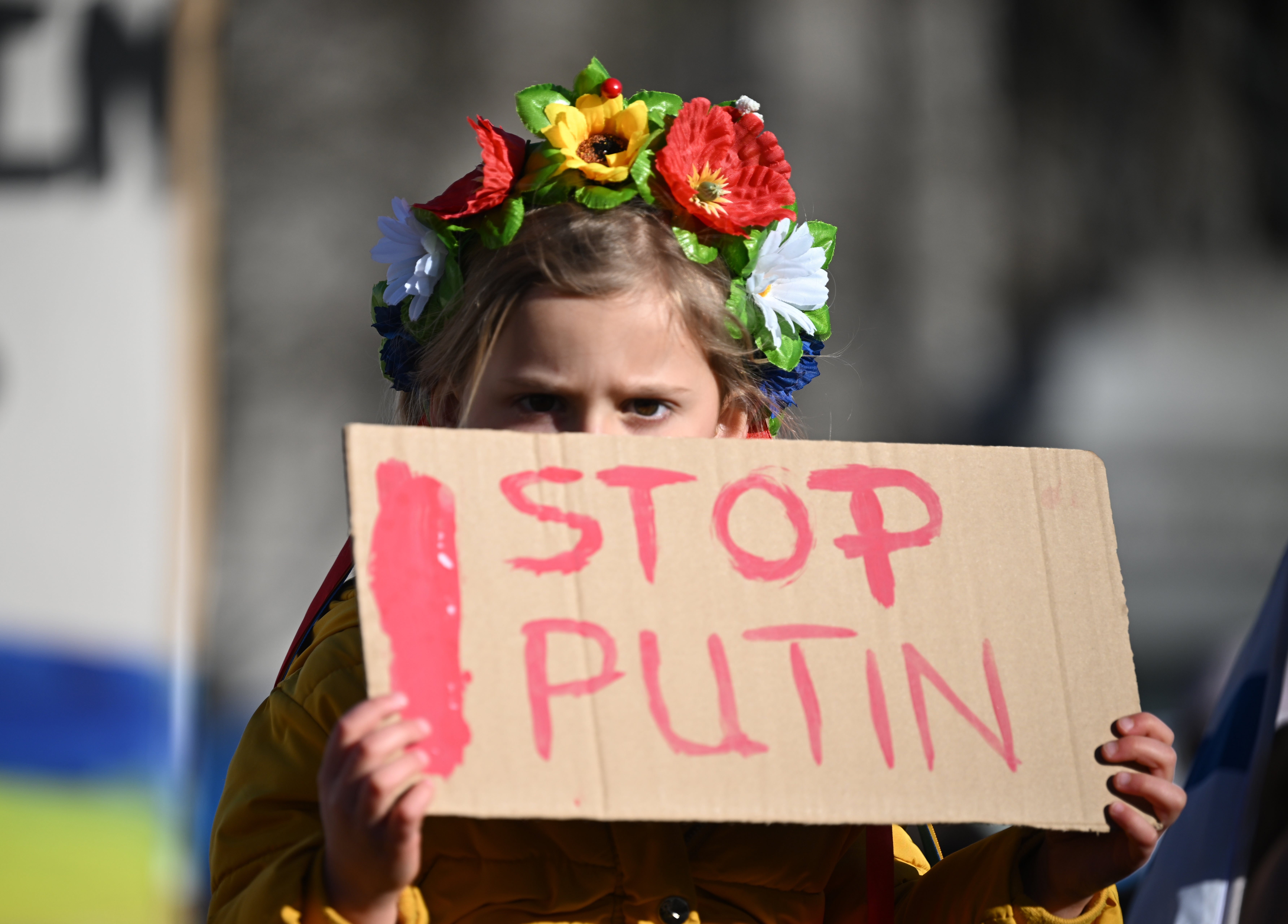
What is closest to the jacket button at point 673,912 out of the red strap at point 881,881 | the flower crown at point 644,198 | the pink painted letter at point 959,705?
the red strap at point 881,881

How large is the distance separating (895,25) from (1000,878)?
10.4 ft

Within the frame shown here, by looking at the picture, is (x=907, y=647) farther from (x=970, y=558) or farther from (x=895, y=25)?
(x=895, y=25)

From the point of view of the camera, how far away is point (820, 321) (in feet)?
6.06

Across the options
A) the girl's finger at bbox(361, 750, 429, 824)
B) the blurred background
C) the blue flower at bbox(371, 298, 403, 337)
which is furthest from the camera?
the blurred background

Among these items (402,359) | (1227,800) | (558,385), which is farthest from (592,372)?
(1227,800)

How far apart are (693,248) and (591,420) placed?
1.16 feet

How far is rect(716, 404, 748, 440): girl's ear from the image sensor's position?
1.71 metres

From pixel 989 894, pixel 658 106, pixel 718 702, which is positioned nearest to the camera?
pixel 718 702

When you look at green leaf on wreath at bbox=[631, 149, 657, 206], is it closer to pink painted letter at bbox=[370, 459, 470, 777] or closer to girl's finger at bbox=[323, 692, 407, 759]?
pink painted letter at bbox=[370, 459, 470, 777]

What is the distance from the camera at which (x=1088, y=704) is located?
1294mm

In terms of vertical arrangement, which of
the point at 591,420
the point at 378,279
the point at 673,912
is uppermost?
the point at 378,279

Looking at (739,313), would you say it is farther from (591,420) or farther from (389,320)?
(389,320)

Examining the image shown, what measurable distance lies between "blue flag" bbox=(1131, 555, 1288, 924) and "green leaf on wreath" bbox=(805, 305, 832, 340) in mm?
795

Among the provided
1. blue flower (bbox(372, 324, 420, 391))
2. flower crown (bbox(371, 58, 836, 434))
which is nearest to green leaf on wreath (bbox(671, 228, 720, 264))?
flower crown (bbox(371, 58, 836, 434))
